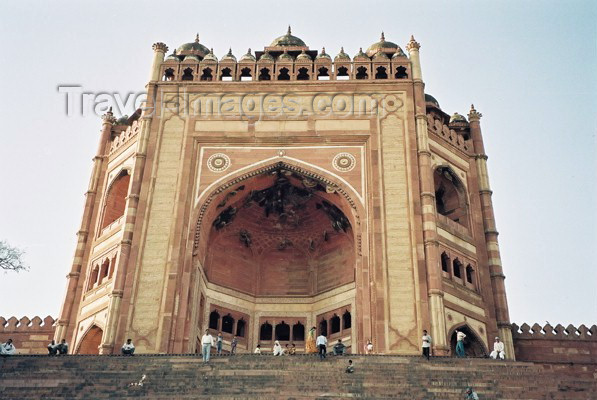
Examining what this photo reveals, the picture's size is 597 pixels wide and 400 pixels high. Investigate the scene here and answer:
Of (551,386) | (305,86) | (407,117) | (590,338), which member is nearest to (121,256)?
(305,86)

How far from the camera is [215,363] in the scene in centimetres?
1705

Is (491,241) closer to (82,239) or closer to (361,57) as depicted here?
(361,57)

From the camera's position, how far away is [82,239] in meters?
25.3

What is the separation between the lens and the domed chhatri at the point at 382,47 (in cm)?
2820

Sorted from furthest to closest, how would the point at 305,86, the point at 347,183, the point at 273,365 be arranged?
the point at 305,86 < the point at 347,183 < the point at 273,365

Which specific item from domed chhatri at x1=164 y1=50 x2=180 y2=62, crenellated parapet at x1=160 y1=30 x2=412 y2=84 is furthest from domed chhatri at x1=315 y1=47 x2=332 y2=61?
domed chhatri at x1=164 y1=50 x2=180 y2=62

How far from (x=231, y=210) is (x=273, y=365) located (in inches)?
343

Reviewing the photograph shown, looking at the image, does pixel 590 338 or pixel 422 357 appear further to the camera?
pixel 590 338

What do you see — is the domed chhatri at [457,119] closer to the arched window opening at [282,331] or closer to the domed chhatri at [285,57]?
the domed chhatri at [285,57]

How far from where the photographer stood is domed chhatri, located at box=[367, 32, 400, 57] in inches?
1110

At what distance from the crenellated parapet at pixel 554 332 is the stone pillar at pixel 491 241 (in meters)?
0.70

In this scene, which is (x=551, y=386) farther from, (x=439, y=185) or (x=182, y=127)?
(x=182, y=127)

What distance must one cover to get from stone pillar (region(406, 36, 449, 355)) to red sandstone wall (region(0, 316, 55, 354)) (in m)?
11.5

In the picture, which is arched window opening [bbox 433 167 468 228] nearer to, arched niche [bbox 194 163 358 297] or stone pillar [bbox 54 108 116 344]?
arched niche [bbox 194 163 358 297]
